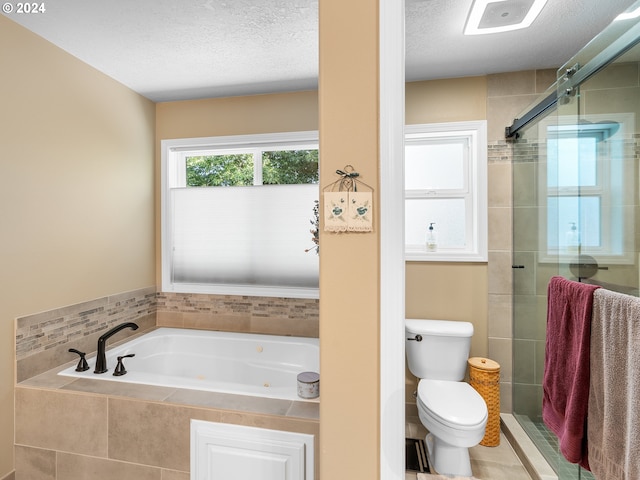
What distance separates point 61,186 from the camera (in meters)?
2.01

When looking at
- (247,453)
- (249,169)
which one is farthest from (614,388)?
(249,169)

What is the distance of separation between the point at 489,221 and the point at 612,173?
88cm

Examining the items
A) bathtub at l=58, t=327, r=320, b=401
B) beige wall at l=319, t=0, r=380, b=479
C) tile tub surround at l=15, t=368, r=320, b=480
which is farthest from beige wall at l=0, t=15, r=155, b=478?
beige wall at l=319, t=0, r=380, b=479

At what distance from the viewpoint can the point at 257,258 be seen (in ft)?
8.82

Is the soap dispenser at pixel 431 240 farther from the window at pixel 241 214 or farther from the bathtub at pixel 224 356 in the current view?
the bathtub at pixel 224 356

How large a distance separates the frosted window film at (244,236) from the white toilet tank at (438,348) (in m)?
0.88

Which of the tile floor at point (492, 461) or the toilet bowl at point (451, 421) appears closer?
the toilet bowl at point (451, 421)

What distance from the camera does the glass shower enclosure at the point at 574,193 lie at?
1.25 meters

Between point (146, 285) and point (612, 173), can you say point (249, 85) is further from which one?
point (612, 173)

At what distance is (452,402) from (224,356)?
1.66m

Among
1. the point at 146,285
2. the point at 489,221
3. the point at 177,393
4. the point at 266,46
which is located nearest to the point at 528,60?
the point at 489,221

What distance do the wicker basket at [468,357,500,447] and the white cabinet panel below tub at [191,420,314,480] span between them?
120cm

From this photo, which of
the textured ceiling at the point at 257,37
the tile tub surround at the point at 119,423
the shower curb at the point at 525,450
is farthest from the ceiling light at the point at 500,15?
the shower curb at the point at 525,450

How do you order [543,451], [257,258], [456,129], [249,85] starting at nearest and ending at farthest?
[543,451] → [456,129] → [249,85] → [257,258]
